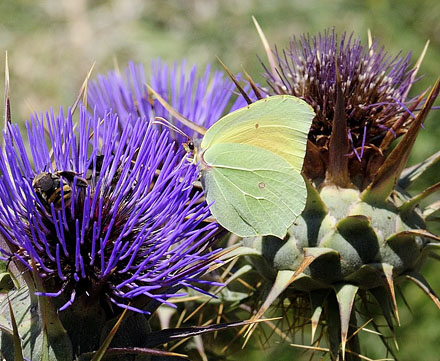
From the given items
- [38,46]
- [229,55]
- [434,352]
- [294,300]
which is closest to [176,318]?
[294,300]

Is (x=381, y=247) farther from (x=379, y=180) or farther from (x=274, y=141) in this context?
(x=274, y=141)

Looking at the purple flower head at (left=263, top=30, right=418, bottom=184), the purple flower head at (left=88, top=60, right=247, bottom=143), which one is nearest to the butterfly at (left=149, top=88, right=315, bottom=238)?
the purple flower head at (left=263, top=30, right=418, bottom=184)

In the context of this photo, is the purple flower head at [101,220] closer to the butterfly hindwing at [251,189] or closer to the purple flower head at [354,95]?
the butterfly hindwing at [251,189]

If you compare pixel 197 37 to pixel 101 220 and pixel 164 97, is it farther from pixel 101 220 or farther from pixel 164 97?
pixel 101 220

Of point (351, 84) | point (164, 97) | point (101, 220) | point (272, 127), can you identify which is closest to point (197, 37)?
point (164, 97)

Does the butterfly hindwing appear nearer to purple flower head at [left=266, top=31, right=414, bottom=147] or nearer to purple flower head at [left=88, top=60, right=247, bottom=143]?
purple flower head at [left=266, top=31, right=414, bottom=147]

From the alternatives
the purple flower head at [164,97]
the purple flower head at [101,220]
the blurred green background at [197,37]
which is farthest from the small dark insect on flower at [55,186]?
the purple flower head at [164,97]
